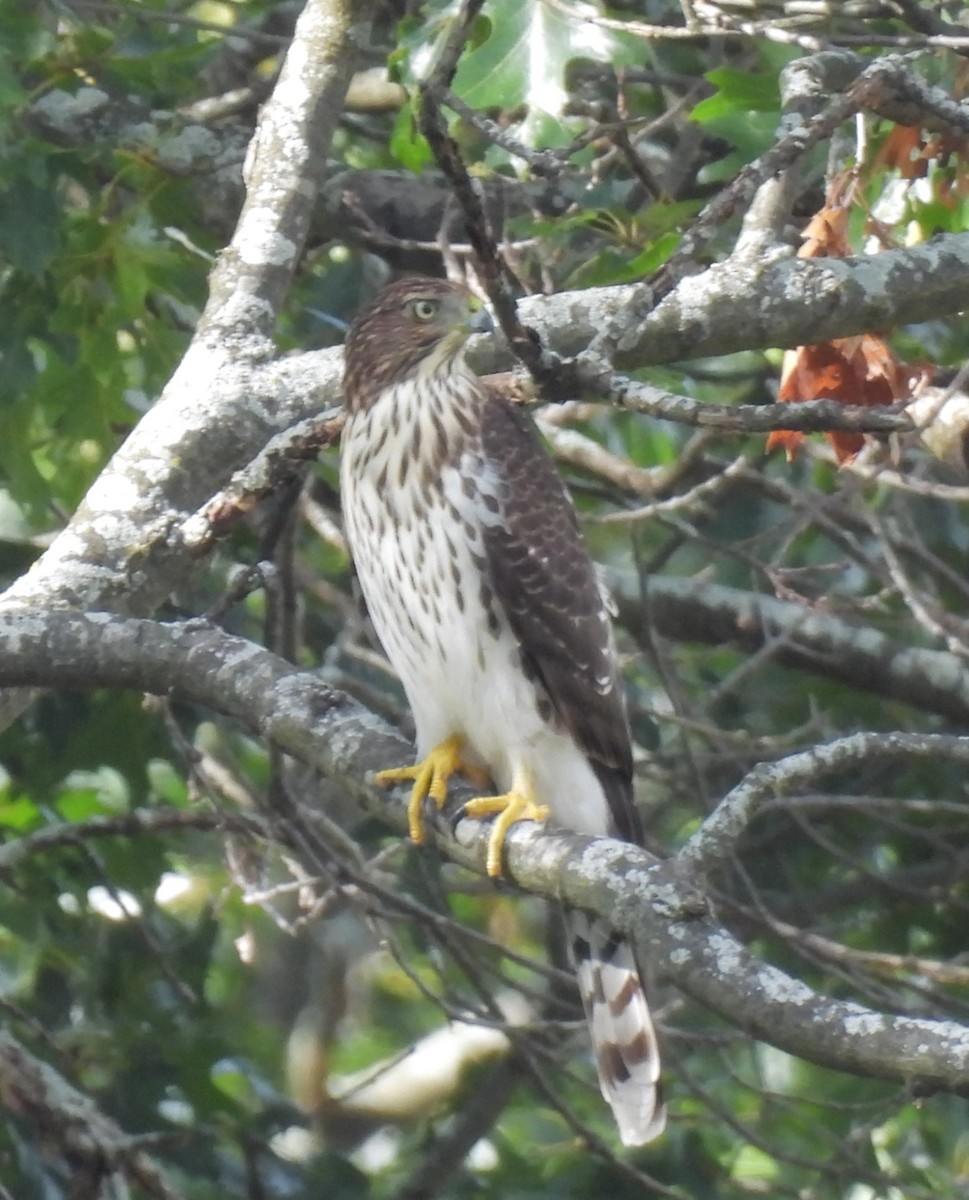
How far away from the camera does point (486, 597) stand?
393 cm

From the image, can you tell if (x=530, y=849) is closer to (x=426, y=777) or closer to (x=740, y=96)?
(x=426, y=777)

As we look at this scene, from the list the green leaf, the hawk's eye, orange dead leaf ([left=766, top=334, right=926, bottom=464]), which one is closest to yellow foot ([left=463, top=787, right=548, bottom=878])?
orange dead leaf ([left=766, top=334, right=926, bottom=464])

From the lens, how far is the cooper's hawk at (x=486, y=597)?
392cm

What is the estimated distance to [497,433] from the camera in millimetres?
4059

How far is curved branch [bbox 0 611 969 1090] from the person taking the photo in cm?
194

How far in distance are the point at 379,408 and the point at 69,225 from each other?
3.59ft

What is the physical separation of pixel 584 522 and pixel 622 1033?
176 cm

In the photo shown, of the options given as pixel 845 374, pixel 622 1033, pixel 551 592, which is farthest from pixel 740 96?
pixel 622 1033

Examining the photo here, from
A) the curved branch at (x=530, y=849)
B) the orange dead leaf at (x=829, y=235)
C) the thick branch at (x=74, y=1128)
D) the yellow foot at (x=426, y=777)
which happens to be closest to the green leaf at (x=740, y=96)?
the orange dead leaf at (x=829, y=235)

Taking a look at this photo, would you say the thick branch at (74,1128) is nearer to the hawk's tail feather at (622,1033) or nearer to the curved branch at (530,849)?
the curved branch at (530,849)

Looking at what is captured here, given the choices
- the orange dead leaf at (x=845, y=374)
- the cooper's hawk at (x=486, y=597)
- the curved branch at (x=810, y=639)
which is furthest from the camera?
the curved branch at (x=810, y=639)

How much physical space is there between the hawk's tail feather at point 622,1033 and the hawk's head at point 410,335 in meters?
1.25

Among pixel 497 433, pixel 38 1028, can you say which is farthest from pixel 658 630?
pixel 38 1028

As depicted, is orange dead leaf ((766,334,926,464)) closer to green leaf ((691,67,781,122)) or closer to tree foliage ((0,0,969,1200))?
tree foliage ((0,0,969,1200))
